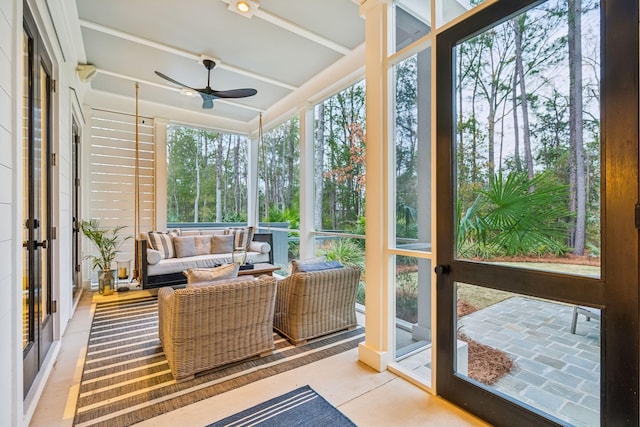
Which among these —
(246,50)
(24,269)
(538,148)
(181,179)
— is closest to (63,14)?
(246,50)

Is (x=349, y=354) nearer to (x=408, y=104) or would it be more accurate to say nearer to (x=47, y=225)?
(x=408, y=104)

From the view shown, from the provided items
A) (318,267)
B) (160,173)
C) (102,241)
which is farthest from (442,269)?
(160,173)

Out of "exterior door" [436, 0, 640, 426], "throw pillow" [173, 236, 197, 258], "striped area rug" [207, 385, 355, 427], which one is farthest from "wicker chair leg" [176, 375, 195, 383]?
"throw pillow" [173, 236, 197, 258]

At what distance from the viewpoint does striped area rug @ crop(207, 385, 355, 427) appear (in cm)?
181

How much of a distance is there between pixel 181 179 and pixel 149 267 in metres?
2.16

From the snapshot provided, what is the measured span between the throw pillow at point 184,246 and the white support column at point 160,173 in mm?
808

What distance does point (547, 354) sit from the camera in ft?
5.45

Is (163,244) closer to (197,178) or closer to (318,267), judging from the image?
(197,178)

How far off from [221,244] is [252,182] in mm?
1775

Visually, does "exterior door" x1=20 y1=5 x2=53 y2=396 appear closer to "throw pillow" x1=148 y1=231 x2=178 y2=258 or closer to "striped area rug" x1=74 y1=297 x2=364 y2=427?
"striped area rug" x1=74 y1=297 x2=364 y2=427

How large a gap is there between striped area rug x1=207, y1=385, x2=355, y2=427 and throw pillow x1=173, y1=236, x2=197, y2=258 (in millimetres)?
3541

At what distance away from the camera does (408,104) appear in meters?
2.47

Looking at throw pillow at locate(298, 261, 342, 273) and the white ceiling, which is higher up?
the white ceiling

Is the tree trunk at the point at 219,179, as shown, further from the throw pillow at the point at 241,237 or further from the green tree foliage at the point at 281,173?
the green tree foliage at the point at 281,173
